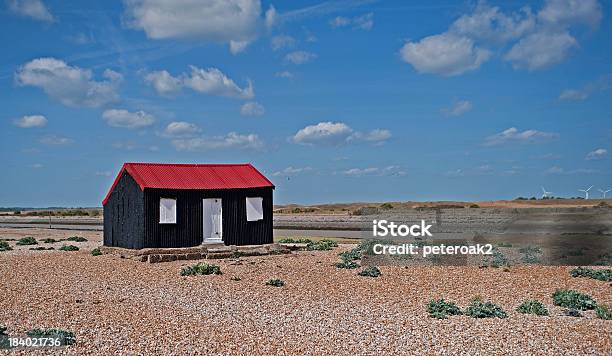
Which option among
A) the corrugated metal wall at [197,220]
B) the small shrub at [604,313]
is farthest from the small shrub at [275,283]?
the corrugated metal wall at [197,220]

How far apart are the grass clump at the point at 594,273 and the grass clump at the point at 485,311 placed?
6103 mm

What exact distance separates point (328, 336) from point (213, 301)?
4.48 meters

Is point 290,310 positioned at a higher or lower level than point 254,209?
lower

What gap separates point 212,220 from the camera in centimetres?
2650

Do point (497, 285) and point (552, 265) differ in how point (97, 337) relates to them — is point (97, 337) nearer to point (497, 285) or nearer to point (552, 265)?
point (497, 285)

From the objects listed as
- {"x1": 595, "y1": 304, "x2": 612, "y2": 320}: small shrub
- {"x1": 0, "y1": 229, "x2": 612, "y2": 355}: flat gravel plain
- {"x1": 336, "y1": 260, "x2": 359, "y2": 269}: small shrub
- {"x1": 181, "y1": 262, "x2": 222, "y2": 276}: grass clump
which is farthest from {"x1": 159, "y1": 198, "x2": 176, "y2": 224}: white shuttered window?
{"x1": 595, "y1": 304, "x2": 612, "y2": 320}: small shrub

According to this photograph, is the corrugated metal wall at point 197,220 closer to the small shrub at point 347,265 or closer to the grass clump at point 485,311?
the small shrub at point 347,265

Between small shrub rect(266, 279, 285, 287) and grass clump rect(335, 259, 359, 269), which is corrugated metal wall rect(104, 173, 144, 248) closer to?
grass clump rect(335, 259, 359, 269)

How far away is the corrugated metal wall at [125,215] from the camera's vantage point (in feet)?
83.2

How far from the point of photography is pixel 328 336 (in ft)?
36.7

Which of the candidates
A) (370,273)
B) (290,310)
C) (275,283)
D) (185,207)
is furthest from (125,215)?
(290,310)

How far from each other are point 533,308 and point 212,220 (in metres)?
15.7

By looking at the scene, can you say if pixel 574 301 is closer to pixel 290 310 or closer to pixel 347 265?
pixel 290 310

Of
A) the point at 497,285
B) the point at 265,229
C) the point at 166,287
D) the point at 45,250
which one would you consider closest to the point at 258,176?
the point at 265,229
